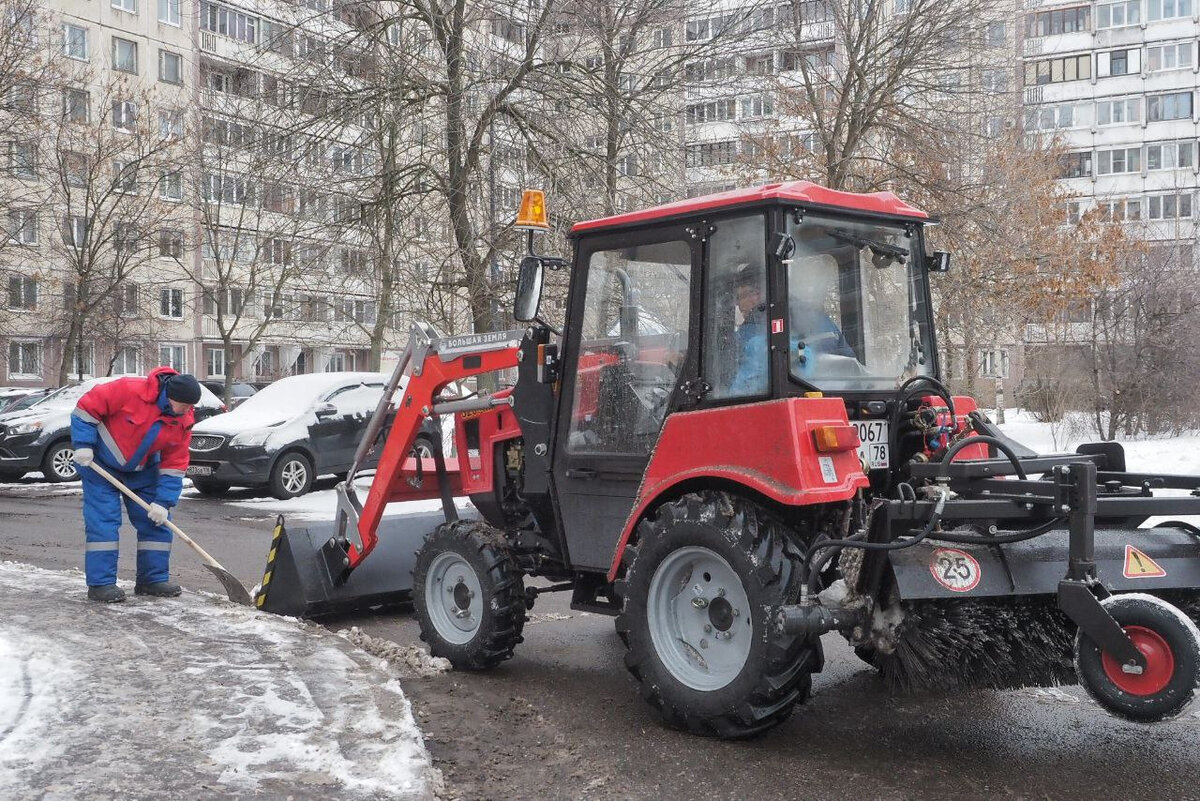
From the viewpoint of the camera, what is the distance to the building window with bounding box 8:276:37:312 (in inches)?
1395

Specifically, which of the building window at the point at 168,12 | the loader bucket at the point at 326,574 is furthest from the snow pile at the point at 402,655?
the building window at the point at 168,12

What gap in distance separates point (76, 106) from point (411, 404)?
26290 mm

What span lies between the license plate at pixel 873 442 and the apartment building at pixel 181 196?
11.8 metres

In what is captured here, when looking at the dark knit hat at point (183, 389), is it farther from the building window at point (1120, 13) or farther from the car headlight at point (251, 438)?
the building window at point (1120, 13)

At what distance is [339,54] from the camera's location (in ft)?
52.2

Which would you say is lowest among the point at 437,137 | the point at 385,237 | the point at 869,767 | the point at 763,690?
the point at 869,767

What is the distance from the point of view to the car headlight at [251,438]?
49.0ft

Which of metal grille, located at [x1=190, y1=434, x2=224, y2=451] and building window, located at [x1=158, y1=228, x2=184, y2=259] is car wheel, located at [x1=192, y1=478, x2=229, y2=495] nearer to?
metal grille, located at [x1=190, y1=434, x2=224, y2=451]

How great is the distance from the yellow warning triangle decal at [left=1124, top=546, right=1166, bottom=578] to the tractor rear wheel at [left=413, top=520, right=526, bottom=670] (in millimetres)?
2988

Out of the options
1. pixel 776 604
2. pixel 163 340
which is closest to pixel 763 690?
pixel 776 604

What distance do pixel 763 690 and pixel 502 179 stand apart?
12677mm

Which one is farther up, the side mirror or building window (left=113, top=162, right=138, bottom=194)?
building window (left=113, top=162, right=138, bottom=194)

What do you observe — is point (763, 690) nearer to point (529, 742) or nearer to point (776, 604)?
point (776, 604)

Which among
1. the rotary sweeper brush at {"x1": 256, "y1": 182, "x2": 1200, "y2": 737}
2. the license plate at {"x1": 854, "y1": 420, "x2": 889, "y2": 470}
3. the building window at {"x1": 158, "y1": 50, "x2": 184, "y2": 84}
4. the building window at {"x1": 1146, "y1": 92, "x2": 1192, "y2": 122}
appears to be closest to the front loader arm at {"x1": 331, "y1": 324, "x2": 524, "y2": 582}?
the rotary sweeper brush at {"x1": 256, "y1": 182, "x2": 1200, "y2": 737}
